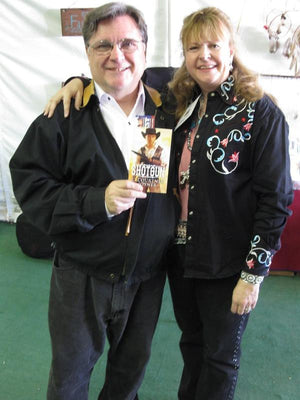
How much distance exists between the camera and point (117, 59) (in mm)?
1069

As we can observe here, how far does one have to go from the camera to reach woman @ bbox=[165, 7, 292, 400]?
3.59 feet

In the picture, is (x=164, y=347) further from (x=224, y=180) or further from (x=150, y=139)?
(x=150, y=139)

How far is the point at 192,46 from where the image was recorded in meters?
1.13

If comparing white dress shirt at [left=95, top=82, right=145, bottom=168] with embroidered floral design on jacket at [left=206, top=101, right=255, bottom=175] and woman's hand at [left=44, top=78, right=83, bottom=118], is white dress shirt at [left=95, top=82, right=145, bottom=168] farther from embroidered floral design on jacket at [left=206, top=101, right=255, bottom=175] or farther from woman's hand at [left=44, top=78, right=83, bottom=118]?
embroidered floral design on jacket at [left=206, top=101, right=255, bottom=175]

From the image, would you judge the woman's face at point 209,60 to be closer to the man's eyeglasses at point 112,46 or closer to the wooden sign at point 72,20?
the man's eyeglasses at point 112,46

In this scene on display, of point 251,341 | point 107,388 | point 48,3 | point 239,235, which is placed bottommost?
point 251,341

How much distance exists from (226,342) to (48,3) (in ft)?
9.67

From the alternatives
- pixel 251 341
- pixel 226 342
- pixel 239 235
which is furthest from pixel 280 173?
pixel 251 341

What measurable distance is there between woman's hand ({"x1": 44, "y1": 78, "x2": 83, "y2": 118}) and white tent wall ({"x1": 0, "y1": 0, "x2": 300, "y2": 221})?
1.78 m

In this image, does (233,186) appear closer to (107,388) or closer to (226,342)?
(226,342)

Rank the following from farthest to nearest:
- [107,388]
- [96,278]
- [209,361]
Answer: [107,388] < [209,361] < [96,278]

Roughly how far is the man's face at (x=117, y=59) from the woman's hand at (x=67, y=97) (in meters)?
0.09

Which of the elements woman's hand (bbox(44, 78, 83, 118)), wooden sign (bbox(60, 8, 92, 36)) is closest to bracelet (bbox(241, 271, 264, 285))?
woman's hand (bbox(44, 78, 83, 118))

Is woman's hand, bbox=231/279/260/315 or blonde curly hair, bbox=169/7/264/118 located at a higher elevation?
blonde curly hair, bbox=169/7/264/118
